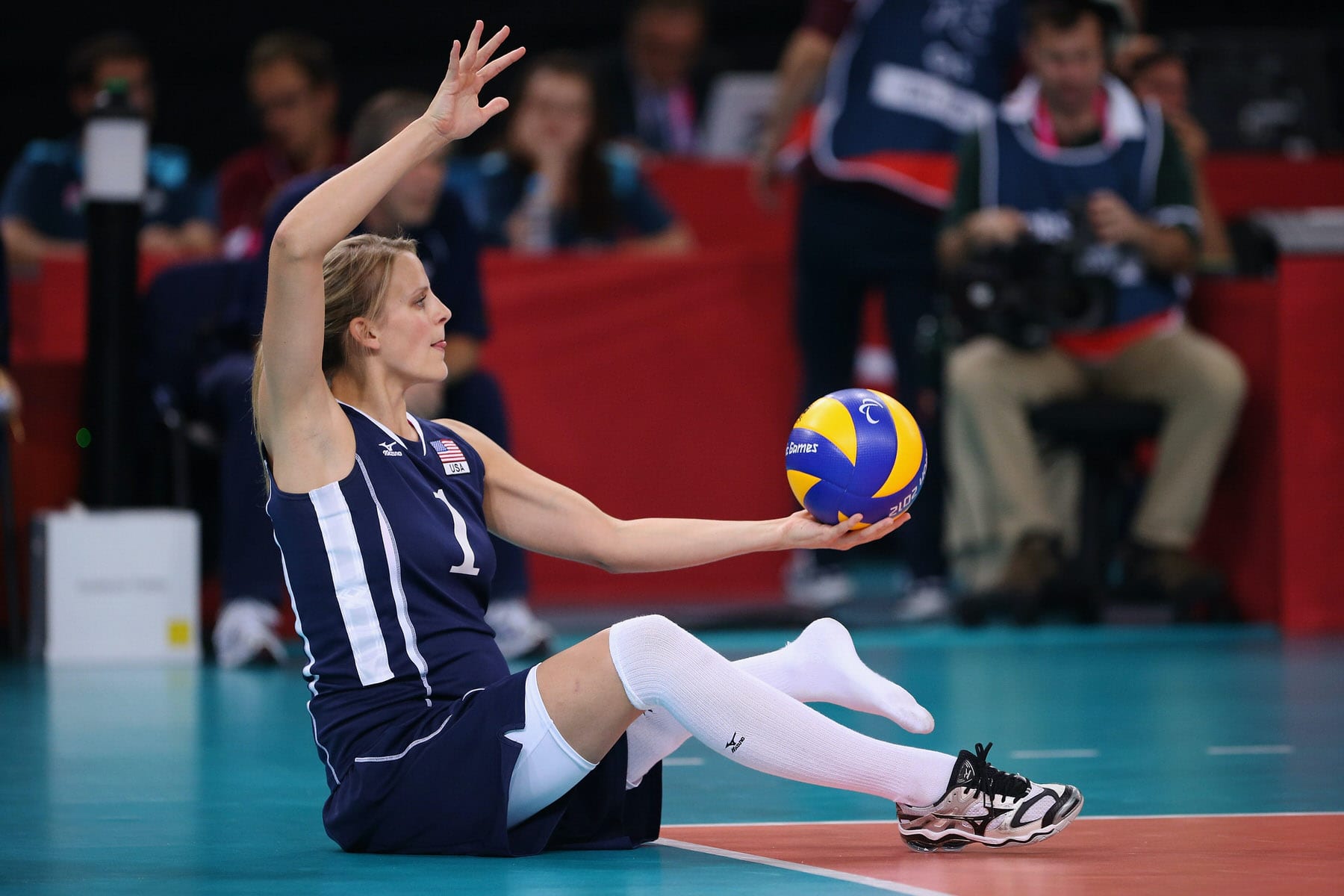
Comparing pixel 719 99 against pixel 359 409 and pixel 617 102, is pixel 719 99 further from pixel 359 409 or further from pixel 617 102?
pixel 359 409

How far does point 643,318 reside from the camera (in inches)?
340

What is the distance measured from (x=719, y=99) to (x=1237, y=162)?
8.99 ft

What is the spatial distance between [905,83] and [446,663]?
504cm

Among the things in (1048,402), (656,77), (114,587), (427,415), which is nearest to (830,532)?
(427,415)

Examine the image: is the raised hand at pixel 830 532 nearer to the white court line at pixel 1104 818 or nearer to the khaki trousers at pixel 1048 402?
the white court line at pixel 1104 818

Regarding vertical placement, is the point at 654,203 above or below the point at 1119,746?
above

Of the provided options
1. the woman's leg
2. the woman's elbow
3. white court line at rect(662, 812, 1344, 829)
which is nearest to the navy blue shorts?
the woman's leg

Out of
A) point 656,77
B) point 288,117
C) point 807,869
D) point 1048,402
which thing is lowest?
point 807,869

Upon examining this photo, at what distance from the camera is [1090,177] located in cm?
763

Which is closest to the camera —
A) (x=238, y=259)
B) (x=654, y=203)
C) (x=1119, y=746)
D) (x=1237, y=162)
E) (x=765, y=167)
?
(x=1119, y=746)

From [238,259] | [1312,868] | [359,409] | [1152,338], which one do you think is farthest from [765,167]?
A: [1312,868]

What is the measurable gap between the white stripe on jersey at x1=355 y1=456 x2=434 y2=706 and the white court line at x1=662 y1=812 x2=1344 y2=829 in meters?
0.67

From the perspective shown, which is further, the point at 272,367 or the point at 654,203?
the point at 654,203

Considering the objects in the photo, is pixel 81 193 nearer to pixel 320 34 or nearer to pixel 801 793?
pixel 320 34
